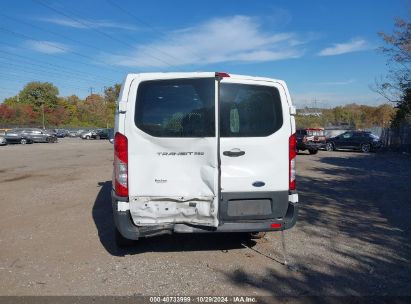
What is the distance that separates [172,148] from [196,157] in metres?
0.29

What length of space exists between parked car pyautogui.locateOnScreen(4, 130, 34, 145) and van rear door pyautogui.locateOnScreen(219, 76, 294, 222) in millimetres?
43390

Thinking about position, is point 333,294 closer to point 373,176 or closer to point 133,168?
point 133,168

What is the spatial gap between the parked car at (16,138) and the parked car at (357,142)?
3125 centimetres

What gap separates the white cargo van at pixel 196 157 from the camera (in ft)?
15.1

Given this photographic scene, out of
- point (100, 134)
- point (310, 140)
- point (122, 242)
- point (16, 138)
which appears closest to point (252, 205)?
point (122, 242)

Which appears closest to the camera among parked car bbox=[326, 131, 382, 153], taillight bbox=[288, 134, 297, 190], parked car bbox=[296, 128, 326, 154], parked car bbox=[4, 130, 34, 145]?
taillight bbox=[288, 134, 297, 190]

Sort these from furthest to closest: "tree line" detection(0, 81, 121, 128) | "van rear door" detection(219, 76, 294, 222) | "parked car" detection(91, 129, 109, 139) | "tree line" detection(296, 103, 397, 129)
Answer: "tree line" detection(0, 81, 121, 128), "parked car" detection(91, 129, 109, 139), "tree line" detection(296, 103, 397, 129), "van rear door" detection(219, 76, 294, 222)

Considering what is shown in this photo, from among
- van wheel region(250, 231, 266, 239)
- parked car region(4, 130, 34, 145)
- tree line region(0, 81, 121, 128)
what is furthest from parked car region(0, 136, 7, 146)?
tree line region(0, 81, 121, 128)

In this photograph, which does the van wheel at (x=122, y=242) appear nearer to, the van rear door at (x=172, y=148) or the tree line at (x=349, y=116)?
the van rear door at (x=172, y=148)

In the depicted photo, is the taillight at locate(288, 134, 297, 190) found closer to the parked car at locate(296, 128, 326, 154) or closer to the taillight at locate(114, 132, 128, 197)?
the taillight at locate(114, 132, 128, 197)

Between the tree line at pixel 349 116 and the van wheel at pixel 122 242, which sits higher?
the tree line at pixel 349 116

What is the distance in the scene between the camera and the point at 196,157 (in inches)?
183

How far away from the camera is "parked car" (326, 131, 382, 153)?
27.9 m

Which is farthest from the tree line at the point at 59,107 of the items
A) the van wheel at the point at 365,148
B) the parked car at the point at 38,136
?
the van wheel at the point at 365,148
